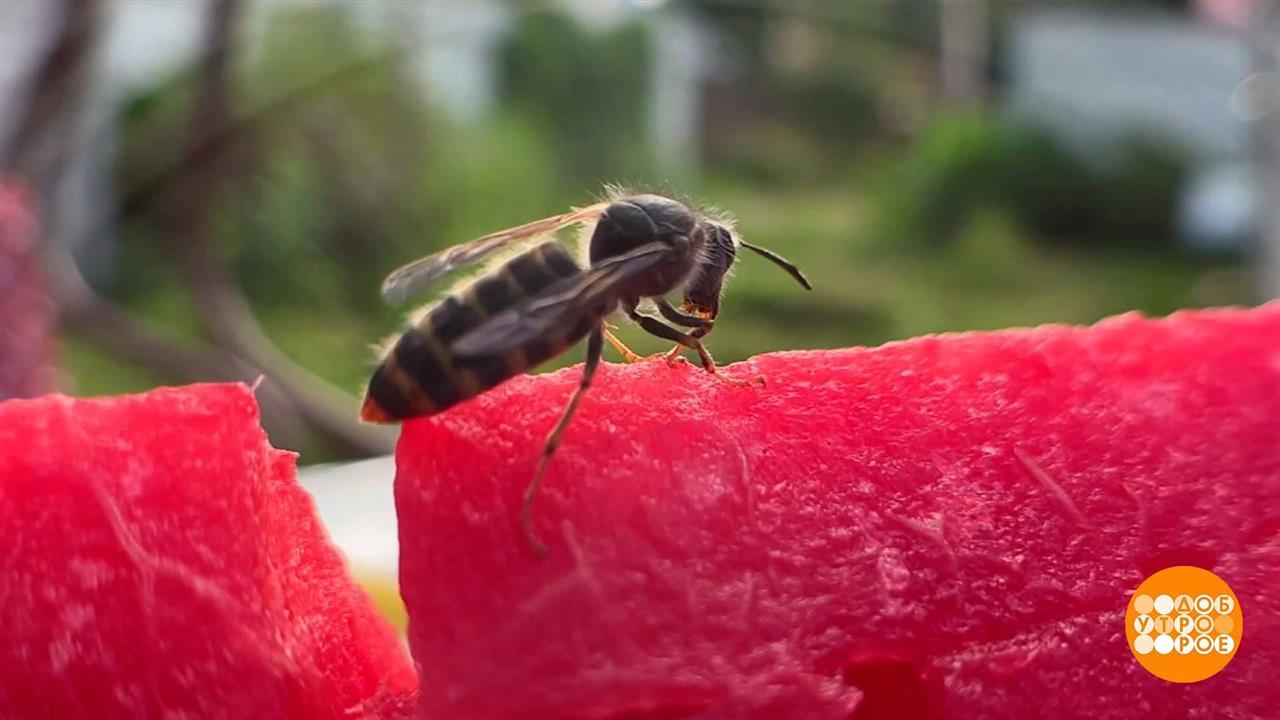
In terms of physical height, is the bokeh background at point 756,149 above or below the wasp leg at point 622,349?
below

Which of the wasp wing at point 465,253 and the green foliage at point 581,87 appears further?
the green foliage at point 581,87

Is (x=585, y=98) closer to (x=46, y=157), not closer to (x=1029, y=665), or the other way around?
(x=46, y=157)

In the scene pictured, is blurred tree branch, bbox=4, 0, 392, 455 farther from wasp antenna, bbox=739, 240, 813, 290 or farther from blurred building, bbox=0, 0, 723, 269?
blurred building, bbox=0, 0, 723, 269

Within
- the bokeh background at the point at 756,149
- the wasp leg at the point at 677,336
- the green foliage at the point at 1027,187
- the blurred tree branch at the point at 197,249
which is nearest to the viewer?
the wasp leg at the point at 677,336

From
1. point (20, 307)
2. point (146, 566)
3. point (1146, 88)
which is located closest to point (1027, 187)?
point (1146, 88)

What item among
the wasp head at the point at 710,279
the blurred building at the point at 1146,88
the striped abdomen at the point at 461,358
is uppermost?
the striped abdomen at the point at 461,358

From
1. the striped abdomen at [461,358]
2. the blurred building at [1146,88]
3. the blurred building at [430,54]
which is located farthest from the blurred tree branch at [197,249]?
the blurred building at [1146,88]

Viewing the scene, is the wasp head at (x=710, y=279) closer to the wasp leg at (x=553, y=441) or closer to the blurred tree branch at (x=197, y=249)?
the wasp leg at (x=553, y=441)

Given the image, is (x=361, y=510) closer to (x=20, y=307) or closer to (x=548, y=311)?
(x=20, y=307)
